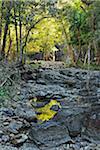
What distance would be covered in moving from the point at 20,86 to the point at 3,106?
3.87 m

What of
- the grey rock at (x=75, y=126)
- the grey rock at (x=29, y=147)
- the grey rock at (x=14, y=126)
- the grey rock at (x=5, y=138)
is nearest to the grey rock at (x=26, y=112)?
the grey rock at (x=14, y=126)

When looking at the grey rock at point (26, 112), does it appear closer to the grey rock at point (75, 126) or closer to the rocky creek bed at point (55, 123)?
the rocky creek bed at point (55, 123)

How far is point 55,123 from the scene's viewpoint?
8.70 metres

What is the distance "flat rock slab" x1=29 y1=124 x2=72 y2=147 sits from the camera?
7719mm

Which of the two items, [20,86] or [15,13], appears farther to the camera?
[15,13]

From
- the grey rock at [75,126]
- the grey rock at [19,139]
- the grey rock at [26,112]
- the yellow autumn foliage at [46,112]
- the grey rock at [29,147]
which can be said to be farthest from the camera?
the yellow autumn foliage at [46,112]

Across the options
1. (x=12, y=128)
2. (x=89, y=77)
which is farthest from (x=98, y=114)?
(x=89, y=77)

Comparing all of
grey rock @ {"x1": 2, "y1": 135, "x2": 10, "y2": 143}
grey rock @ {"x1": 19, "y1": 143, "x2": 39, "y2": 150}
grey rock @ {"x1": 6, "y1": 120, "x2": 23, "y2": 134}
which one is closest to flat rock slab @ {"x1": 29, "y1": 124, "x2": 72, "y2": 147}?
grey rock @ {"x1": 19, "y1": 143, "x2": 39, "y2": 150}

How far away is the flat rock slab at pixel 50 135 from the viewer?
772 centimetres

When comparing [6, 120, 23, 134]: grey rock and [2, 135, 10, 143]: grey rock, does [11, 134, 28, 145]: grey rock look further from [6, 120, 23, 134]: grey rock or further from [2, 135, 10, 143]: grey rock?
[6, 120, 23, 134]: grey rock

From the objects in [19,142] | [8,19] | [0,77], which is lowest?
[19,142]

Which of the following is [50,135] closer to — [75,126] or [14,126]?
[75,126]

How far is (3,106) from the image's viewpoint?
1055 cm

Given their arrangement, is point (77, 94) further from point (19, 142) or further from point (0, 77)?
point (19, 142)
